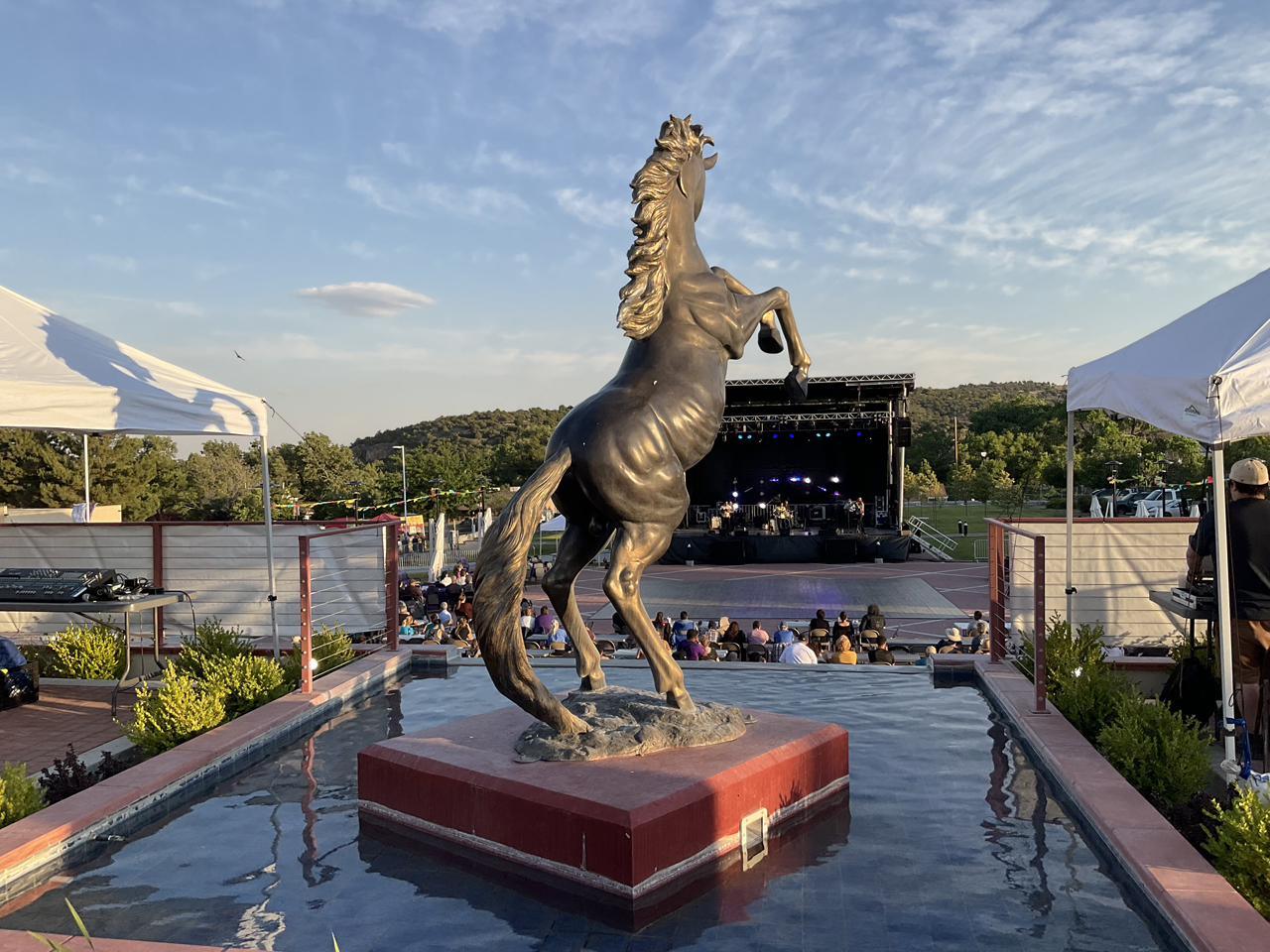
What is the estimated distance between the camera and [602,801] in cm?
354

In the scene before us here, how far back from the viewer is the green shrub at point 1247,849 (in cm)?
304

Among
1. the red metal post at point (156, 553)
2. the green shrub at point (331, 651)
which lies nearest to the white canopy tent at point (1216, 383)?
the green shrub at point (331, 651)

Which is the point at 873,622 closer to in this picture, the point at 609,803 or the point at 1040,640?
the point at 1040,640

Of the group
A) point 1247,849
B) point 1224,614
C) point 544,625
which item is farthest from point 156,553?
point 1247,849

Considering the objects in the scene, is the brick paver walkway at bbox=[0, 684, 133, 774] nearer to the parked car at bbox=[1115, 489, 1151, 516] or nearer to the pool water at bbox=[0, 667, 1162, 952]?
the pool water at bbox=[0, 667, 1162, 952]

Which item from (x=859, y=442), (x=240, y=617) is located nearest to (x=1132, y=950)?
(x=240, y=617)

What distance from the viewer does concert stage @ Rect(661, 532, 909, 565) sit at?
2770cm

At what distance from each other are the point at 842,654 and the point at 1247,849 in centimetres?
577

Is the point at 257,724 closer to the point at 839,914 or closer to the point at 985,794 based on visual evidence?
the point at 839,914

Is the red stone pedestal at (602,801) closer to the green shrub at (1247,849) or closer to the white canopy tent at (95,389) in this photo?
the green shrub at (1247,849)

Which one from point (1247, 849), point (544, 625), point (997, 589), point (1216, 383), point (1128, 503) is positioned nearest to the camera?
point (1247, 849)

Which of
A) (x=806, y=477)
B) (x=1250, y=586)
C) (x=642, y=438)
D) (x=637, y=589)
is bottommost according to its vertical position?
(x=1250, y=586)

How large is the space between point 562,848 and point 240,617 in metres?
6.46

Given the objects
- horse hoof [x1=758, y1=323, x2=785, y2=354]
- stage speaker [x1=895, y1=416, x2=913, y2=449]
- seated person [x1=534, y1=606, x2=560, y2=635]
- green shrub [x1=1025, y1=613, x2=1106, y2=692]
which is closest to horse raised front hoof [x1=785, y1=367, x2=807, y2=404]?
horse hoof [x1=758, y1=323, x2=785, y2=354]
